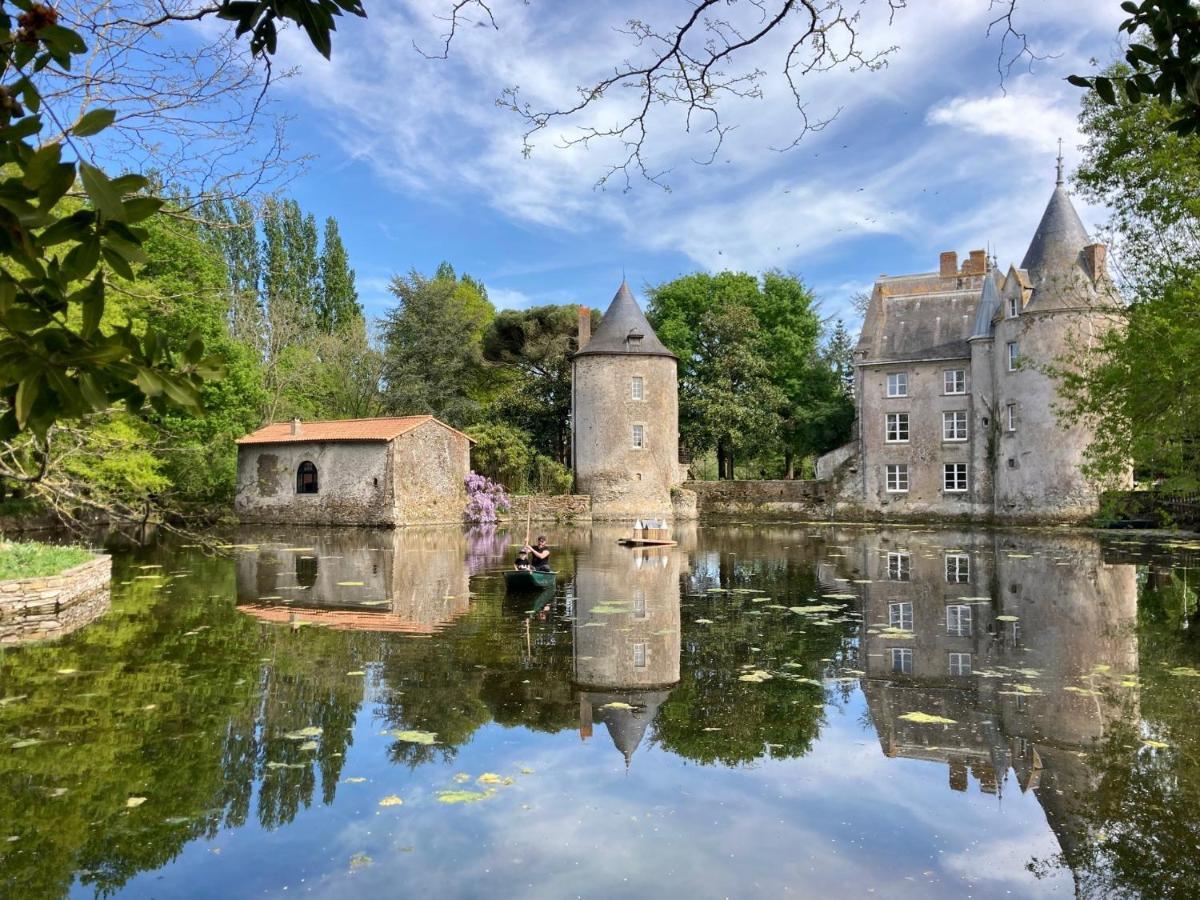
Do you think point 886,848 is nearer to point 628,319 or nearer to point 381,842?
point 381,842

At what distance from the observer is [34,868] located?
497 centimetres

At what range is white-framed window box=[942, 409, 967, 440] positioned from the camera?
38.3 meters

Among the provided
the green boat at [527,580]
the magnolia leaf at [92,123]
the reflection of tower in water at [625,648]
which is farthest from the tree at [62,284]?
the green boat at [527,580]

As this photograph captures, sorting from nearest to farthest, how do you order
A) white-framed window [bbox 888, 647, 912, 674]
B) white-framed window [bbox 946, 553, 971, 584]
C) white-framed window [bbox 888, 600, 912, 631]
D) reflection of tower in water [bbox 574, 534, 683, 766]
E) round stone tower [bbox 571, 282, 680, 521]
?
reflection of tower in water [bbox 574, 534, 683, 766] < white-framed window [bbox 888, 647, 912, 674] < white-framed window [bbox 888, 600, 912, 631] < white-framed window [bbox 946, 553, 971, 584] < round stone tower [bbox 571, 282, 680, 521]

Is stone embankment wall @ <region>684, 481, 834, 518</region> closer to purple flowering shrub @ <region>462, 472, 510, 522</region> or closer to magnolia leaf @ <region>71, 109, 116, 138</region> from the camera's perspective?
purple flowering shrub @ <region>462, 472, 510, 522</region>

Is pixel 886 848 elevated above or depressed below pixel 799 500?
below

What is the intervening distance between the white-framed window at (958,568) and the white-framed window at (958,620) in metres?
3.57

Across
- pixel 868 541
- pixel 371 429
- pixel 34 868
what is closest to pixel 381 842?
pixel 34 868

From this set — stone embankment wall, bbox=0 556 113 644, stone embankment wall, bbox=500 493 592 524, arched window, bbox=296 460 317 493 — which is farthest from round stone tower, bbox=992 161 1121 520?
stone embankment wall, bbox=0 556 113 644

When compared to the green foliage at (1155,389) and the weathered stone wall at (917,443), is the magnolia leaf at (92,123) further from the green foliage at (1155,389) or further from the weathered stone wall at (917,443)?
the weathered stone wall at (917,443)

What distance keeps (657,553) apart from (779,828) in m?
18.7

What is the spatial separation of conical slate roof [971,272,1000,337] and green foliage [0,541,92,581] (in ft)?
114

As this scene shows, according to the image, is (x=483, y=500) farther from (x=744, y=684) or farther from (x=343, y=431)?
(x=744, y=684)

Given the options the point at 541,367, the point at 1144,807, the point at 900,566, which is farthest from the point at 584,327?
the point at 1144,807
